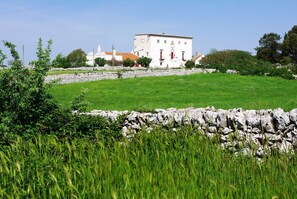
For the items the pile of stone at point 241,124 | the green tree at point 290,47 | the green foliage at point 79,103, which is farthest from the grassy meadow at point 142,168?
the green tree at point 290,47

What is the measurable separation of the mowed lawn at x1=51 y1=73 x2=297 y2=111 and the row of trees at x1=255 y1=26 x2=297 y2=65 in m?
47.4

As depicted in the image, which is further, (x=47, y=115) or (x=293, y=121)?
(x=47, y=115)

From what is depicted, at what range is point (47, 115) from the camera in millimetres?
11773

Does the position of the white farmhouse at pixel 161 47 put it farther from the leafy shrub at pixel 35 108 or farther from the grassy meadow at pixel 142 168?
the leafy shrub at pixel 35 108

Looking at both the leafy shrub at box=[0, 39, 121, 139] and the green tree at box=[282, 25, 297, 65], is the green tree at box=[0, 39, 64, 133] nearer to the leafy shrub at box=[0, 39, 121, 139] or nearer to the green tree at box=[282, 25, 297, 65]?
the leafy shrub at box=[0, 39, 121, 139]

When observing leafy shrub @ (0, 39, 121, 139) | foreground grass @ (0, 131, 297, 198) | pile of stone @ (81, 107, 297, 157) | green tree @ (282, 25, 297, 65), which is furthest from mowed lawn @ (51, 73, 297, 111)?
green tree @ (282, 25, 297, 65)

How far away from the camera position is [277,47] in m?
76.1

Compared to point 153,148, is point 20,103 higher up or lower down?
higher up

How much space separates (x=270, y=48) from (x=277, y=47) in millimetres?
1264

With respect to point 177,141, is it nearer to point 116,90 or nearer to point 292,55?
point 116,90

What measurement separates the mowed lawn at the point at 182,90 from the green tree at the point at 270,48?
48.8 m

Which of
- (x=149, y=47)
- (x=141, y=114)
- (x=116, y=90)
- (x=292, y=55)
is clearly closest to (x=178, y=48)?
(x=149, y=47)

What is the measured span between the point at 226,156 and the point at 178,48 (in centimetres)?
12641

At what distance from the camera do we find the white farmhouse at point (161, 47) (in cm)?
12606
